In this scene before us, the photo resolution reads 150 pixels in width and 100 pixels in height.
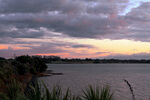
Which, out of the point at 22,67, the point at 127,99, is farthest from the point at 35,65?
the point at 127,99

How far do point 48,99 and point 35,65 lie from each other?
92.8 metres

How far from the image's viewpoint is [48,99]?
5.11 metres

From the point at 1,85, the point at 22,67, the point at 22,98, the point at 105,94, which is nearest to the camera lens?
the point at 105,94

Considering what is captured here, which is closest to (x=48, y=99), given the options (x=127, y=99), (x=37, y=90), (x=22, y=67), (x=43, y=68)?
(x=37, y=90)

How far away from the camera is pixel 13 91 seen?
261 inches

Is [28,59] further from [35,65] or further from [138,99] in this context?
[138,99]

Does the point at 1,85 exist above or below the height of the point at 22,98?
below

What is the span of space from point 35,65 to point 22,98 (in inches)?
3624

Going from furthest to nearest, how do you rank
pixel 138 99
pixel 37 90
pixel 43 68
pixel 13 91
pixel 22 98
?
pixel 43 68 → pixel 138 99 → pixel 13 91 → pixel 22 98 → pixel 37 90

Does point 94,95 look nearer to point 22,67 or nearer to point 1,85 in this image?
point 1,85

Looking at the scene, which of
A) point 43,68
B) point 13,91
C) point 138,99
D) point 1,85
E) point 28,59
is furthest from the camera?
point 43,68

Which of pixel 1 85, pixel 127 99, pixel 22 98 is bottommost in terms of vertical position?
pixel 127 99

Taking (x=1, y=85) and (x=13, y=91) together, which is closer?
(x=13, y=91)

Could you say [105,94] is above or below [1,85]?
above
